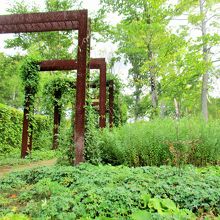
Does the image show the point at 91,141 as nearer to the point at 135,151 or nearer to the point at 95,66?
the point at 135,151

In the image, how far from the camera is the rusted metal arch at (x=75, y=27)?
233 inches

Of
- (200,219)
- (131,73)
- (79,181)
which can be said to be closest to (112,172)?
(79,181)

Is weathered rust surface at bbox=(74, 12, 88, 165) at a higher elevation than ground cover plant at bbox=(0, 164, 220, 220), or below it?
higher

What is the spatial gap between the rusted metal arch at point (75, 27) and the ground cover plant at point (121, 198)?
1.69 meters

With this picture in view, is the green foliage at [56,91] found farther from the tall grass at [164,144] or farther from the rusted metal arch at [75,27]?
the tall grass at [164,144]

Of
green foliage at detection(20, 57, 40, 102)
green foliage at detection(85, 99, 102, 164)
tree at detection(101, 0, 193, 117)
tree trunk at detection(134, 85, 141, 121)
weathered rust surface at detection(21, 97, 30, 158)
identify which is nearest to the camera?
green foliage at detection(85, 99, 102, 164)

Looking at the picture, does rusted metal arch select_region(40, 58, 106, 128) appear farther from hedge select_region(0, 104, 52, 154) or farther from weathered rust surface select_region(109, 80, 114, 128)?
weathered rust surface select_region(109, 80, 114, 128)

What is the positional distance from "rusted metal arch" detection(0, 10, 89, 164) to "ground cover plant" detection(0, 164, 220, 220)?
1.69 m

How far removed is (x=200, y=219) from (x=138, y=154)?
2.95m

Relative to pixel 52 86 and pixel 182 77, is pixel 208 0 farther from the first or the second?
pixel 52 86

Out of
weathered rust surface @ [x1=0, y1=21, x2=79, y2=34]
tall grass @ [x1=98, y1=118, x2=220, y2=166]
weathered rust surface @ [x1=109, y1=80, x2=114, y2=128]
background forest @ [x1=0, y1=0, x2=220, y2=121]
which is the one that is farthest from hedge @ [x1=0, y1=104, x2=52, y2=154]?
tall grass @ [x1=98, y1=118, x2=220, y2=166]

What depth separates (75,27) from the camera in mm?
6352

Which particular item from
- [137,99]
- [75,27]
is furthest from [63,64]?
[137,99]

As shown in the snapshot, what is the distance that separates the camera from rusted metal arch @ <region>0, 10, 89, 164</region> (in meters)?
5.93
